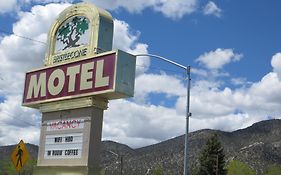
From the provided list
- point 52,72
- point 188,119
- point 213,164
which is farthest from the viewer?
point 213,164

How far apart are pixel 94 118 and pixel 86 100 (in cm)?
68

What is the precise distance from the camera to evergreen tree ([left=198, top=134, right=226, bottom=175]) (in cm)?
6744

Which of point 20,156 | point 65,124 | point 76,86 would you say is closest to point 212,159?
point 20,156

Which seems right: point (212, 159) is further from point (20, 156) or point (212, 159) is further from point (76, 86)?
point (76, 86)

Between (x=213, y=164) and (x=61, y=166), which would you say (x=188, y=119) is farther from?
(x=213, y=164)

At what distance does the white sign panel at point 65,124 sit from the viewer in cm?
1704

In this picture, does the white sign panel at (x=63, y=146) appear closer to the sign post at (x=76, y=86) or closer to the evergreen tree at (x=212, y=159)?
the sign post at (x=76, y=86)

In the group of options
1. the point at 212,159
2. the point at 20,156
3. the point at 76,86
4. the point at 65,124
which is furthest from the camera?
the point at 212,159

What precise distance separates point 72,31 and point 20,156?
4.69 meters

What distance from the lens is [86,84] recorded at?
666 inches

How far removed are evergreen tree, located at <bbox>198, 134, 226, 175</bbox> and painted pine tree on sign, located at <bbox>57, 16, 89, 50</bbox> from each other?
164 feet

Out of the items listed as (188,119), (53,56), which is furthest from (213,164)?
(53,56)

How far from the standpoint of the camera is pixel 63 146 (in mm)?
17531

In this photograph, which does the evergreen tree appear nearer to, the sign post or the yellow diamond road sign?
the sign post
